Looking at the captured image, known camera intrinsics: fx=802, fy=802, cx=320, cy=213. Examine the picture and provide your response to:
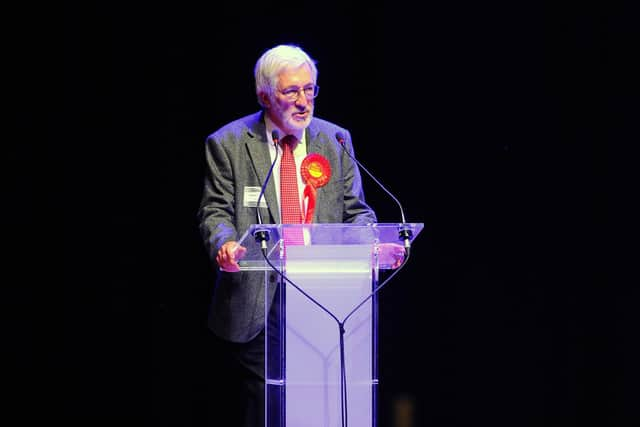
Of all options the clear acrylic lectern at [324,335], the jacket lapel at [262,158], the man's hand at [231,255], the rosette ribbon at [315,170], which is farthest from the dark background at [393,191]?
the clear acrylic lectern at [324,335]

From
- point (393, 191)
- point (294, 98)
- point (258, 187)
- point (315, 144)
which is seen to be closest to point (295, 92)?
point (294, 98)

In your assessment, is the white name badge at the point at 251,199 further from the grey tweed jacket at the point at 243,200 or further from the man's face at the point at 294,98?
the man's face at the point at 294,98

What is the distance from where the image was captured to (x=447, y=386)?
3.99 metres

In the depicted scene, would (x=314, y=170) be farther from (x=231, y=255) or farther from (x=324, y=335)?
(x=324, y=335)

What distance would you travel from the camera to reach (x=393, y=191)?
3951 mm

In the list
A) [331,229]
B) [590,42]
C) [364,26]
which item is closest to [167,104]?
[364,26]

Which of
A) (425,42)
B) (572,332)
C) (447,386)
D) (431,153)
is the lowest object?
(447,386)

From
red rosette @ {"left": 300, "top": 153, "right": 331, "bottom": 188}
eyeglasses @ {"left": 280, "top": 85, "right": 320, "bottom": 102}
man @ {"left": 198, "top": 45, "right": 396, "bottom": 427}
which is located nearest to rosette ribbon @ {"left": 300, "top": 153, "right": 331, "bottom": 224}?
red rosette @ {"left": 300, "top": 153, "right": 331, "bottom": 188}

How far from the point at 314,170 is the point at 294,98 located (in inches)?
16.6

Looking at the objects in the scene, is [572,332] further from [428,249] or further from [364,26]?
[364,26]

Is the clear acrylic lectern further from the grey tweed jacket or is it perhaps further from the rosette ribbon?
the grey tweed jacket

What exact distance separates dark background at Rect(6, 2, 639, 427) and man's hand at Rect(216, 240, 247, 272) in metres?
1.42

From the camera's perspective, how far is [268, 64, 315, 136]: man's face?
2.86 m

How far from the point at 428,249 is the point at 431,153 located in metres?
0.48
